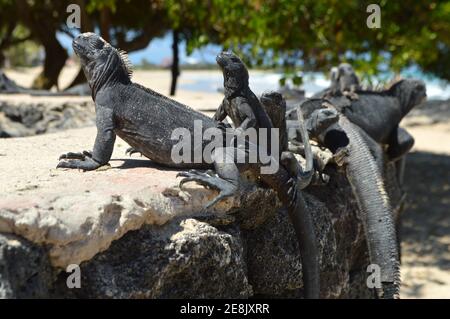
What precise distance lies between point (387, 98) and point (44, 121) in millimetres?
3623

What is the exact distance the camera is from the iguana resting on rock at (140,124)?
3133 mm

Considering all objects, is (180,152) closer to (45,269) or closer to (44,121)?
(45,269)

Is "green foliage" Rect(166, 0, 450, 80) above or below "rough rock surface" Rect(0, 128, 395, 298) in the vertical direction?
above

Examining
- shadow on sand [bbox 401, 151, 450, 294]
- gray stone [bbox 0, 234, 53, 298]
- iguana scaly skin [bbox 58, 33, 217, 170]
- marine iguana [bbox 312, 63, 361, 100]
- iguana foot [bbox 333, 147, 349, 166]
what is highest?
iguana scaly skin [bbox 58, 33, 217, 170]

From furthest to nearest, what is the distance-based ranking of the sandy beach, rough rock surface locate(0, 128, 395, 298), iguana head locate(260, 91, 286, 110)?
the sandy beach, iguana head locate(260, 91, 286, 110), rough rock surface locate(0, 128, 395, 298)

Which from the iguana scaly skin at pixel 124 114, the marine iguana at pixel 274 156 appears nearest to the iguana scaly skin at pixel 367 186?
the marine iguana at pixel 274 156

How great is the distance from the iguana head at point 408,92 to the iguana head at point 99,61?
10.0ft

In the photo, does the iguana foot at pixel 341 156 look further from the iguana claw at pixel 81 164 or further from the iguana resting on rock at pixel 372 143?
the iguana claw at pixel 81 164

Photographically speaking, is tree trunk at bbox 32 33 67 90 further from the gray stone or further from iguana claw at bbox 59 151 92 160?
the gray stone

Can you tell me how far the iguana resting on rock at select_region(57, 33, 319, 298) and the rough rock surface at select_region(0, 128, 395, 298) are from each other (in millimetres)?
107

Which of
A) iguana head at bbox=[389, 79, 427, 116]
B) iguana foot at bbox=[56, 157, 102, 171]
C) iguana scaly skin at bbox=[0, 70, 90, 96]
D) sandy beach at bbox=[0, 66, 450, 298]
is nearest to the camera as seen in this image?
iguana foot at bbox=[56, 157, 102, 171]

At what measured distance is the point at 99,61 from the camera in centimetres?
322

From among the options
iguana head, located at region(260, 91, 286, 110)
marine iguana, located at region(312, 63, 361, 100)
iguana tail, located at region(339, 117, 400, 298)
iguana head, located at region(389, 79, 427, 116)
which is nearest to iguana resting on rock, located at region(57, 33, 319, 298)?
iguana head, located at region(260, 91, 286, 110)

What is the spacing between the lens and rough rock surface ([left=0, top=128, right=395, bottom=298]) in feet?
7.72
